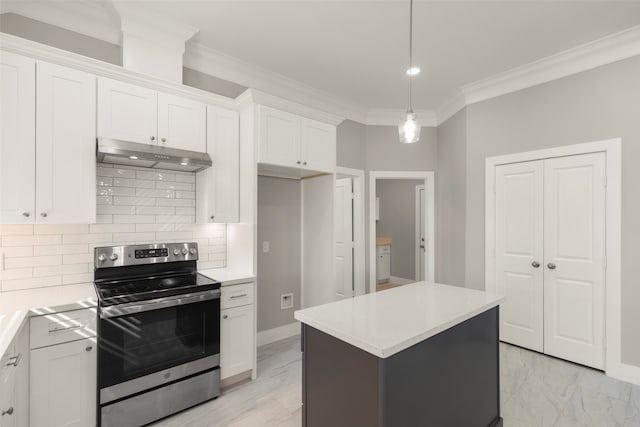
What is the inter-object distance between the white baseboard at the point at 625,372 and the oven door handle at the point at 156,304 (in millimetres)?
3432

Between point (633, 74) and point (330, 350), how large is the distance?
3367 mm

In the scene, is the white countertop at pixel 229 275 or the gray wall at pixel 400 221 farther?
the gray wall at pixel 400 221

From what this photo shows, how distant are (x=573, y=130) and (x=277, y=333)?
12.0 ft

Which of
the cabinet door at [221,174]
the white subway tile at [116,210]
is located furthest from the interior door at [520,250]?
the white subway tile at [116,210]

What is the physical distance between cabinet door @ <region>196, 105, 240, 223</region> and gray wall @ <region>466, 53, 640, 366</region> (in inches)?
107

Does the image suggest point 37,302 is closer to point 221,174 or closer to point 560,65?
point 221,174

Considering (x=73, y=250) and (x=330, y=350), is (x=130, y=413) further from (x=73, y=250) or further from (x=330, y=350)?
(x=330, y=350)

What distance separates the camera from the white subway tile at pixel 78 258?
2316 millimetres

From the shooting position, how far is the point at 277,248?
3668mm

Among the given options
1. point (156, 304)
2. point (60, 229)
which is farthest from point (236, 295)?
point (60, 229)

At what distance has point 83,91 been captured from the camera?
2137 mm

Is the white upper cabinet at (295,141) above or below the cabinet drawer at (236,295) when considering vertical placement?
above

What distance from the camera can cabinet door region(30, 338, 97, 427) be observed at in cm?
181

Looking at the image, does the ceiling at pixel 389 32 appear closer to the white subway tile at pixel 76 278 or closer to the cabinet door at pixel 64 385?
the white subway tile at pixel 76 278
